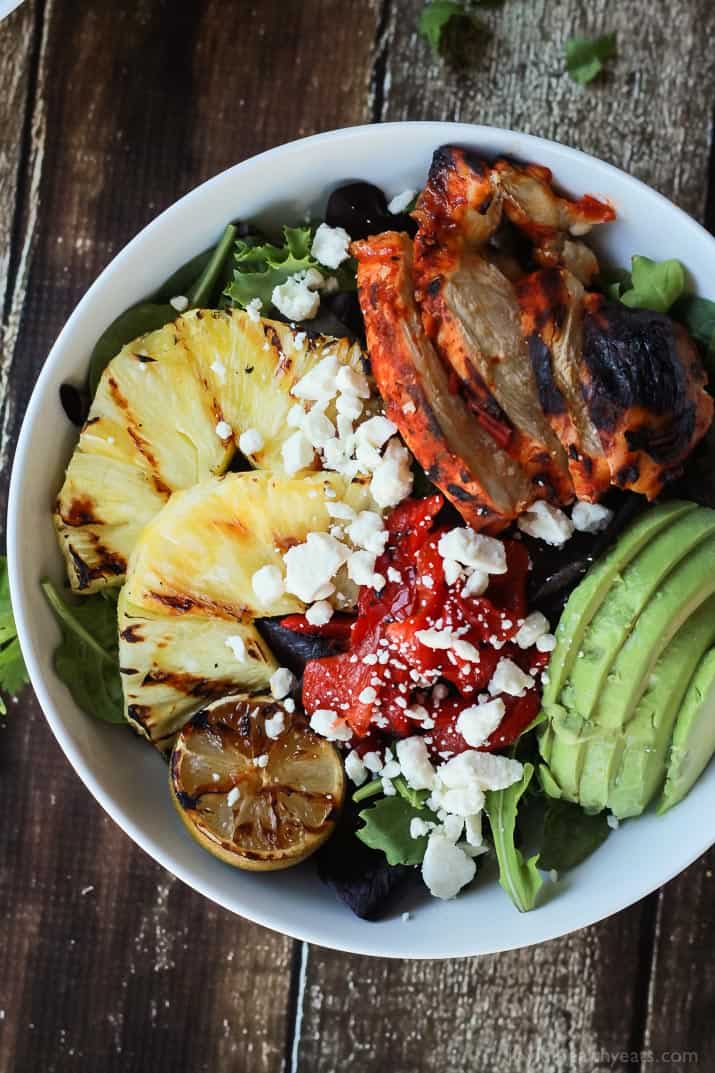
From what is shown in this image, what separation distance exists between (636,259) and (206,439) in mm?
965

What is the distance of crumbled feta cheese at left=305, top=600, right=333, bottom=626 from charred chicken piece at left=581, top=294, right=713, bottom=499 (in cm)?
61

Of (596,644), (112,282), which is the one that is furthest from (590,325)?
(112,282)

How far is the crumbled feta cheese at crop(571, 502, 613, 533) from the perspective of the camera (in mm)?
2109

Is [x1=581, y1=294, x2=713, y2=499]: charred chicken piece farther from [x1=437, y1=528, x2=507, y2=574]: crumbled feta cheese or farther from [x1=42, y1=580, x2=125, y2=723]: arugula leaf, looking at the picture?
[x1=42, y1=580, x2=125, y2=723]: arugula leaf

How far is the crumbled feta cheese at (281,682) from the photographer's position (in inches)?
85.7

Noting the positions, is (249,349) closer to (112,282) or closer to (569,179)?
(112,282)

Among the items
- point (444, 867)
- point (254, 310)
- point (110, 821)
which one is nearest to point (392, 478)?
point (254, 310)

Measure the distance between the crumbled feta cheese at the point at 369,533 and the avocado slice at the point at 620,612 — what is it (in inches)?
17.2

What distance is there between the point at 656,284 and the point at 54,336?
1425mm

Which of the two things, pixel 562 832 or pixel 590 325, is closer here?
pixel 590 325

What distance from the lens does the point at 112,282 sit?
2188mm

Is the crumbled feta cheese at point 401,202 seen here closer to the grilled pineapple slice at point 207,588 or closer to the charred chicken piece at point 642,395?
the charred chicken piece at point 642,395

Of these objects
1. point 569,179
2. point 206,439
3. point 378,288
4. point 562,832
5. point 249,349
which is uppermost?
point 569,179

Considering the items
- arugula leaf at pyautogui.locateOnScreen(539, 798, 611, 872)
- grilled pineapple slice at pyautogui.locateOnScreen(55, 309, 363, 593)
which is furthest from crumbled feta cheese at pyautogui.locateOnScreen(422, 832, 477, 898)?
grilled pineapple slice at pyautogui.locateOnScreen(55, 309, 363, 593)
